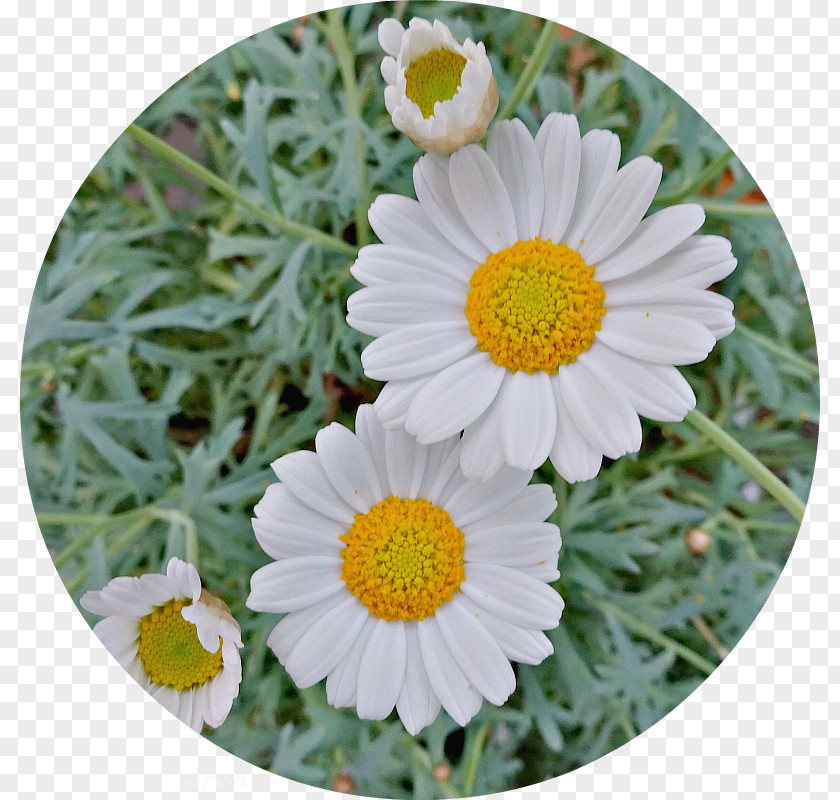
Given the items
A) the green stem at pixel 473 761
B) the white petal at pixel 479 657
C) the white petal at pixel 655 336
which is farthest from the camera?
the green stem at pixel 473 761

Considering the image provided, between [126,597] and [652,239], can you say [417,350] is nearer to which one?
[652,239]

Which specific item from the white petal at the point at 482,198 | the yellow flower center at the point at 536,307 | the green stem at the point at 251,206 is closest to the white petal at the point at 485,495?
the yellow flower center at the point at 536,307

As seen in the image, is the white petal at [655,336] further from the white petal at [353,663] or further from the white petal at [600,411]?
the white petal at [353,663]

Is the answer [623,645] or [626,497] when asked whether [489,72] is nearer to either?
[626,497]

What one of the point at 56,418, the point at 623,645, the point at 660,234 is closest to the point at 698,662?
the point at 623,645

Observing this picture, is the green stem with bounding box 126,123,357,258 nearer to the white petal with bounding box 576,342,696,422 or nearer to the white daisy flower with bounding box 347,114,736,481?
the white daisy flower with bounding box 347,114,736,481

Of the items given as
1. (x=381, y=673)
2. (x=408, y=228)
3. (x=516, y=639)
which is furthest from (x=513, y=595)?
(x=408, y=228)
